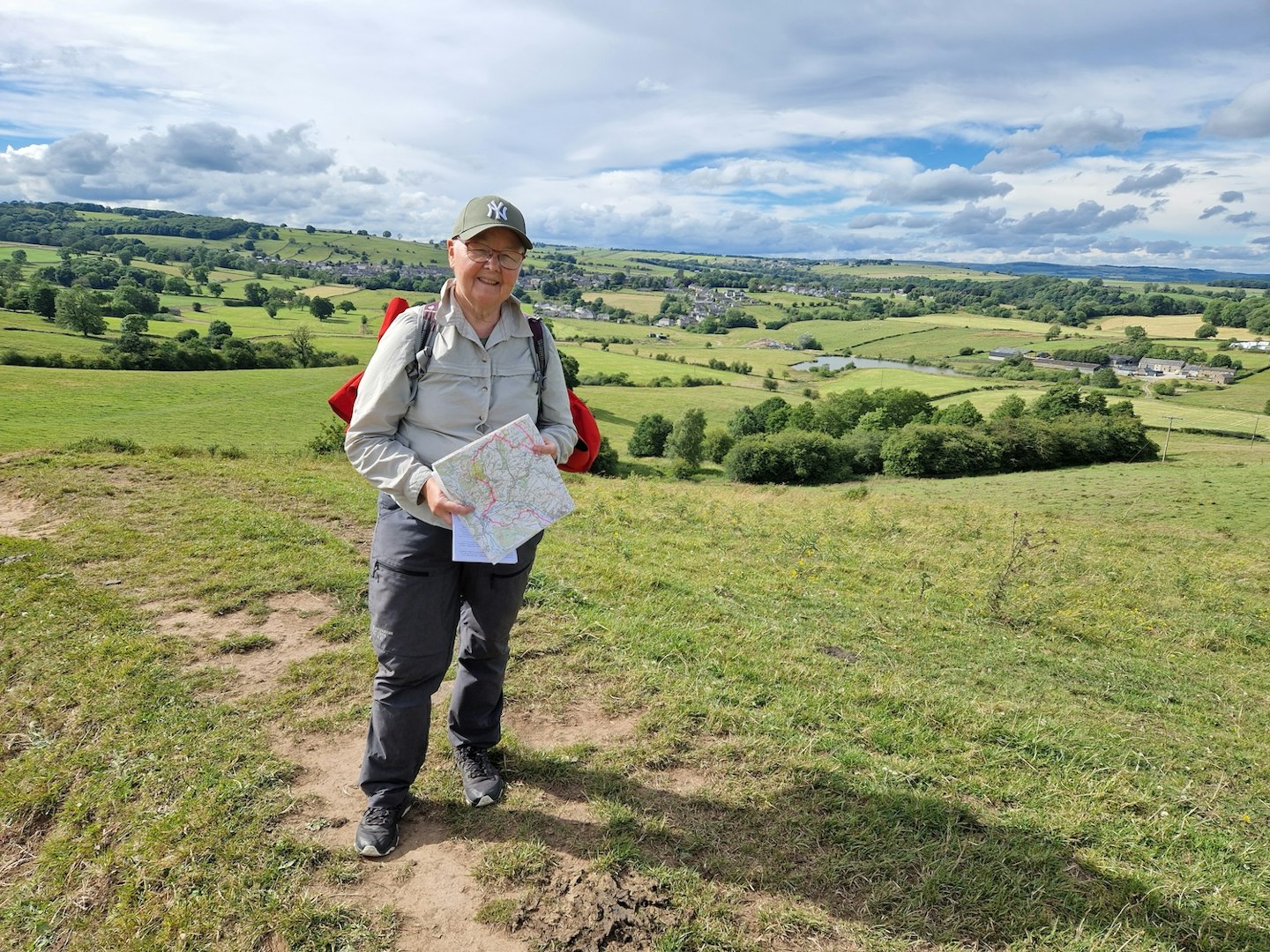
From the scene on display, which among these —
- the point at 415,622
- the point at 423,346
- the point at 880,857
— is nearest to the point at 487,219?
the point at 423,346

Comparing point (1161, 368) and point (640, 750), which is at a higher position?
point (640, 750)

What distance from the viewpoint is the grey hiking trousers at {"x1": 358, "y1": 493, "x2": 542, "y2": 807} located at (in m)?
3.64

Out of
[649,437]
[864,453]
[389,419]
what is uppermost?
[389,419]

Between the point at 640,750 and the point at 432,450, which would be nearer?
the point at 432,450

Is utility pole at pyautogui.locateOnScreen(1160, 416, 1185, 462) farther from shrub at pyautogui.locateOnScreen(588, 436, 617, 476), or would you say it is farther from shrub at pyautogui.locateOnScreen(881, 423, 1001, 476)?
shrub at pyautogui.locateOnScreen(588, 436, 617, 476)

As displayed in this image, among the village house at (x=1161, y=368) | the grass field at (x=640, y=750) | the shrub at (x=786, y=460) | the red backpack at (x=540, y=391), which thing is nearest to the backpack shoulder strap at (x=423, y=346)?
the red backpack at (x=540, y=391)

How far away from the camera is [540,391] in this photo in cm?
404

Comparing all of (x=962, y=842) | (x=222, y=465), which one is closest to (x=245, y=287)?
(x=222, y=465)

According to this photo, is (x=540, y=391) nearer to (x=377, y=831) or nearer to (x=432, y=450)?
(x=432, y=450)

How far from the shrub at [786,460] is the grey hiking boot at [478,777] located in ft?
172

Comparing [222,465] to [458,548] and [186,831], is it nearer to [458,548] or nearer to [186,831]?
[186,831]

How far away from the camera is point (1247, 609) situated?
10922 millimetres

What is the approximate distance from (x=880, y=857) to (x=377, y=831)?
9.61 ft

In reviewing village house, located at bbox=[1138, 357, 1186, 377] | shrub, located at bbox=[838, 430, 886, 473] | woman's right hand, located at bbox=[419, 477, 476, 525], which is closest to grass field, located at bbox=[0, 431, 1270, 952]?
woman's right hand, located at bbox=[419, 477, 476, 525]
